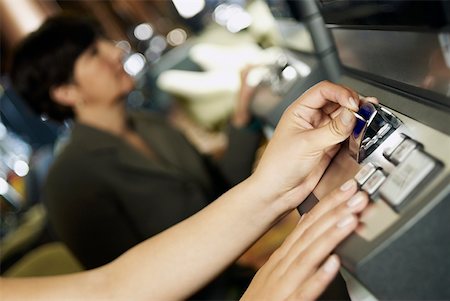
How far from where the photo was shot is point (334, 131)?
549 millimetres

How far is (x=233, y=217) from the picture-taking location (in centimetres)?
68

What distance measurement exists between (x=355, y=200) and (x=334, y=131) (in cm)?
11

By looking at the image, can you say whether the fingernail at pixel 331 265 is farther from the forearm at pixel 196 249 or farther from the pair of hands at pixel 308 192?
the forearm at pixel 196 249

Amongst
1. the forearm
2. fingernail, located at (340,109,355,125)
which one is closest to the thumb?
fingernail, located at (340,109,355,125)

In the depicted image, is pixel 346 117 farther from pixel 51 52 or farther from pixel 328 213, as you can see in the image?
pixel 51 52

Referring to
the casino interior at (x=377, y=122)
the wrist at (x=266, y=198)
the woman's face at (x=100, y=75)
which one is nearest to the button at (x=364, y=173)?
the casino interior at (x=377, y=122)

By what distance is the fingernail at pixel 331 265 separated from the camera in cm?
45

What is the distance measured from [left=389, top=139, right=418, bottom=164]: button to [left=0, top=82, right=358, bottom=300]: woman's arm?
0.07 metres

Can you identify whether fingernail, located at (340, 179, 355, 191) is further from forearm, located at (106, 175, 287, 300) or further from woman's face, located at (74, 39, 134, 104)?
woman's face, located at (74, 39, 134, 104)

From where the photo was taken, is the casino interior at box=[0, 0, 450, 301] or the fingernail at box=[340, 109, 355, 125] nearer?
the casino interior at box=[0, 0, 450, 301]

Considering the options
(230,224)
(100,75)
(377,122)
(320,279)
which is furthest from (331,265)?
(100,75)

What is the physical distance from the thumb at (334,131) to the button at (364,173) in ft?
0.16

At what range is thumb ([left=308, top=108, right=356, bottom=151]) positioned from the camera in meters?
0.54

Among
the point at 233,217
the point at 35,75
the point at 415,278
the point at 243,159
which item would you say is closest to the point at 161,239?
the point at 233,217
